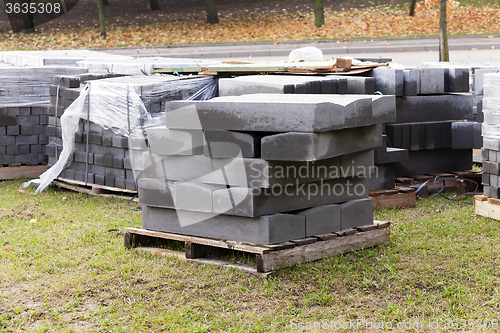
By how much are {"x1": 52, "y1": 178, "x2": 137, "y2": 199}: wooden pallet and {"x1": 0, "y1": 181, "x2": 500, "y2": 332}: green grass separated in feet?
5.37

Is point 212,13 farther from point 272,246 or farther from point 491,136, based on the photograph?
point 272,246

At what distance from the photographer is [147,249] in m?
5.48

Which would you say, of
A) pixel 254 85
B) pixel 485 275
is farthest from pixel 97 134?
pixel 485 275

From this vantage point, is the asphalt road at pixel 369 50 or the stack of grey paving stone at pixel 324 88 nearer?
the stack of grey paving stone at pixel 324 88

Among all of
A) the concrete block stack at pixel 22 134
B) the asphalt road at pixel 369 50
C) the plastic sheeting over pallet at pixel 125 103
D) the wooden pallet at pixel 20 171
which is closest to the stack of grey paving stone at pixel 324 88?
the plastic sheeting over pallet at pixel 125 103

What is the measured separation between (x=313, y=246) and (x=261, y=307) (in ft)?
3.33

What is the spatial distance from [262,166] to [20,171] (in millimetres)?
5914

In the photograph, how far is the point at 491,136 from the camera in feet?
20.8

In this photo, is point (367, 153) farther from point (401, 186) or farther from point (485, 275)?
point (401, 186)

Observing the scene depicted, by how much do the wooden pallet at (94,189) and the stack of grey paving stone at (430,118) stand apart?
3.46m

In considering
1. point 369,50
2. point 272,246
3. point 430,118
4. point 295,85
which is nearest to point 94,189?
point 295,85

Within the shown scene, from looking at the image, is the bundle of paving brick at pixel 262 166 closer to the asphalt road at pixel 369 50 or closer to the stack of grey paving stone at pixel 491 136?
the stack of grey paving stone at pixel 491 136

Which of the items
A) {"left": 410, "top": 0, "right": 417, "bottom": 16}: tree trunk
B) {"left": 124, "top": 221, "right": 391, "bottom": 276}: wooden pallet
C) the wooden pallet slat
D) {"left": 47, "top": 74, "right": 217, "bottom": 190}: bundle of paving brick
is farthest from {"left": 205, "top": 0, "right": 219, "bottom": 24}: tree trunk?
the wooden pallet slat

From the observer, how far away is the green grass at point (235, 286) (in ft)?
13.3
